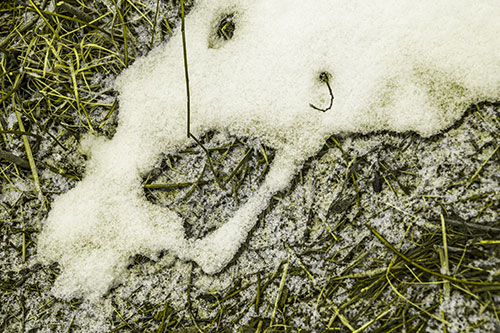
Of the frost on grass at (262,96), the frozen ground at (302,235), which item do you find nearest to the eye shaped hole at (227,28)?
the frost on grass at (262,96)

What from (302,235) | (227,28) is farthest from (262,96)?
(302,235)

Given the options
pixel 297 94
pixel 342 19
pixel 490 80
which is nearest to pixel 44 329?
pixel 297 94

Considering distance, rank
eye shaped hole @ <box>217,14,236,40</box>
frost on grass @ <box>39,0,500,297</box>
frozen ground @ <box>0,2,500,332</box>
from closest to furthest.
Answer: frozen ground @ <box>0,2,500,332</box> → frost on grass @ <box>39,0,500,297</box> → eye shaped hole @ <box>217,14,236,40</box>

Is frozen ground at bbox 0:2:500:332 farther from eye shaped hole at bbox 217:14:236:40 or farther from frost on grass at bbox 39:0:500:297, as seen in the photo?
eye shaped hole at bbox 217:14:236:40

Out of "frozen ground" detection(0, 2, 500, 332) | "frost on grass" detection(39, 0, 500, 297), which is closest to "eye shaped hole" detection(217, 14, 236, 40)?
"frost on grass" detection(39, 0, 500, 297)

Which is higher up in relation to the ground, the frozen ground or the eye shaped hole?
the eye shaped hole

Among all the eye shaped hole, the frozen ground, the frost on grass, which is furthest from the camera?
the eye shaped hole

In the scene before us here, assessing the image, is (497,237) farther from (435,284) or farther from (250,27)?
(250,27)
